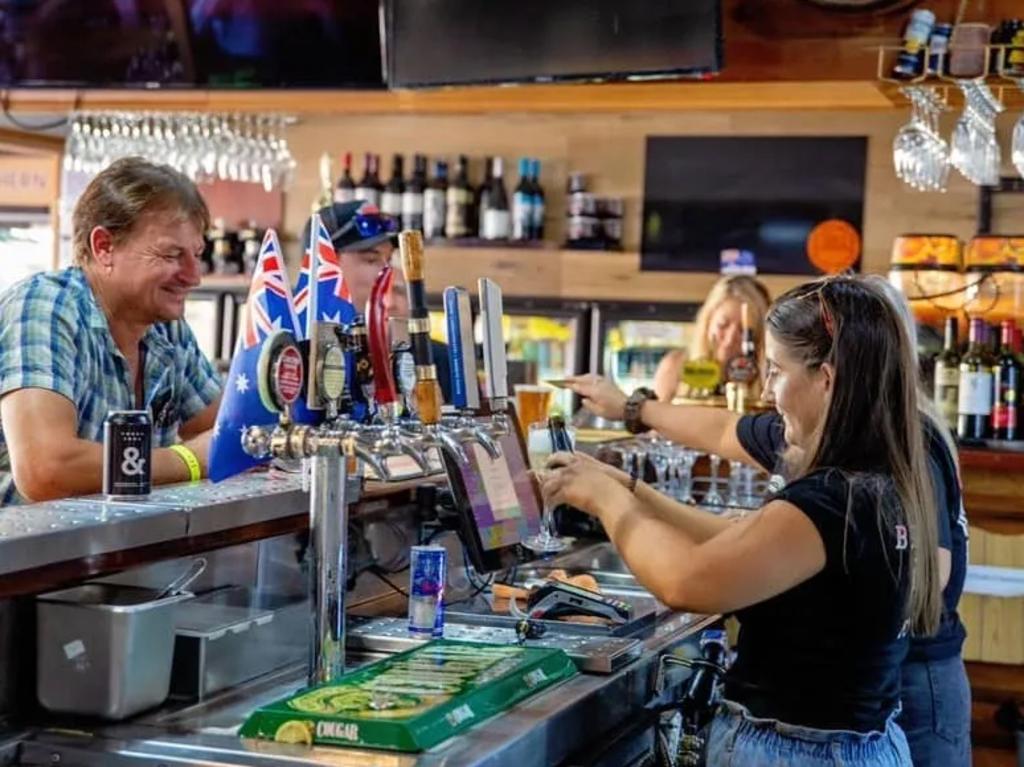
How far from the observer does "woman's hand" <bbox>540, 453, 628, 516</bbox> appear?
2.47m

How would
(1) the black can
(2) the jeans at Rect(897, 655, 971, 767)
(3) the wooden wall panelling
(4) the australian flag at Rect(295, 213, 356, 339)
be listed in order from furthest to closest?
1. (3) the wooden wall panelling
2. (2) the jeans at Rect(897, 655, 971, 767)
3. (1) the black can
4. (4) the australian flag at Rect(295, 213, 356, 339)

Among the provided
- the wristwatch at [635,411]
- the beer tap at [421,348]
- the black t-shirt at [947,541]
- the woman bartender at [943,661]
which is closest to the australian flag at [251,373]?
the beer tap at [421,348]

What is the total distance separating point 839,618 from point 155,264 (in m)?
1.52

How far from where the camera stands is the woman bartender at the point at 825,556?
224cm

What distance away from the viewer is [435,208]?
23.0 feet

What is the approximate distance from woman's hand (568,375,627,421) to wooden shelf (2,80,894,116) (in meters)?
2.17

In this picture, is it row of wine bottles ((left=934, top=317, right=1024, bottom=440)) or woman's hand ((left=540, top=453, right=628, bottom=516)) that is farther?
row of wine bottles ((left=934, top=317, right=1024, bottom=440))

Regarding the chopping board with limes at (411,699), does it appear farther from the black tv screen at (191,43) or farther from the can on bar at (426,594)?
the black tv screen at (191,43)

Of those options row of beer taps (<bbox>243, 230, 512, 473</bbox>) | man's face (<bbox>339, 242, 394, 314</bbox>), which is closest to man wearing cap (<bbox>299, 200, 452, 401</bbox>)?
man's face (<bbox>339, 242, 394, 314</bbox>)

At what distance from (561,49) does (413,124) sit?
97.9 inches

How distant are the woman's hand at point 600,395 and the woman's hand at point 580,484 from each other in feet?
3.58

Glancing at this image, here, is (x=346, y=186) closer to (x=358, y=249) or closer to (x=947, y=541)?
(x=358, y=249)

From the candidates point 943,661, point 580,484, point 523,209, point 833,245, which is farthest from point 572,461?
point 523,209

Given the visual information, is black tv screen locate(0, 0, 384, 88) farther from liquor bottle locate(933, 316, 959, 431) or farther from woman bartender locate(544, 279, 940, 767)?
woman bartender locate(544, 279, 940, 767)
